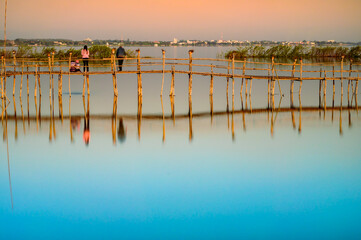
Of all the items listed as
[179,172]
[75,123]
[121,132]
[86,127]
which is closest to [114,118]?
[75,123]

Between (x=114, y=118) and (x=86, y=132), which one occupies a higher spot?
(x=114, y=118)

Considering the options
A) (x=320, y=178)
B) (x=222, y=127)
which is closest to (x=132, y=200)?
(x=320, y=178)

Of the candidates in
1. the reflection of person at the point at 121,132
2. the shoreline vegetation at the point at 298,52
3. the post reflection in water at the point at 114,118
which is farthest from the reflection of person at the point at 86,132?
the shoreline vegetation at the point at 298,52

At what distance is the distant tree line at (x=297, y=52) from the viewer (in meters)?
37.8

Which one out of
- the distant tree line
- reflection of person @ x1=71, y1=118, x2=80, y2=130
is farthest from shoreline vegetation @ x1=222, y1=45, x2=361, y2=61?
reflection of person @ x1=71, y1=118, x2=80, y2=130

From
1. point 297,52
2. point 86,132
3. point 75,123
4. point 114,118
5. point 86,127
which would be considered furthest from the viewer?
point 297,52

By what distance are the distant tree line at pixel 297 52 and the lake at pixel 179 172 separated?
2199 cm

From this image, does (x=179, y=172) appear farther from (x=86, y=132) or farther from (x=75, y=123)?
(x=75, y=123)

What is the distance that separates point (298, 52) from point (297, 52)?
0.10 m

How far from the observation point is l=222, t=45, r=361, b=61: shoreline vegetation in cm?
3781

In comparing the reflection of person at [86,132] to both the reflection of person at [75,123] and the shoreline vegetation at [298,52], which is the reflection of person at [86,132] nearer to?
the reflection of person at [75,123]

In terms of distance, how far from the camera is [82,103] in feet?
56.2

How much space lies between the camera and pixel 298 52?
38625mm

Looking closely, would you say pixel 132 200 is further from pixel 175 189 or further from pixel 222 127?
pixel 222 127
